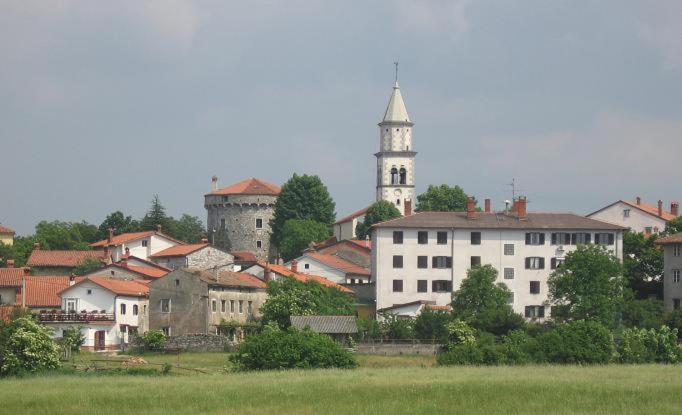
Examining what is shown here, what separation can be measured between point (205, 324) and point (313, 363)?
1182 inches

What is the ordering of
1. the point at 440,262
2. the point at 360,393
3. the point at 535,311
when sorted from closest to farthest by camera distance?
the point at 360,393 → the point at 535,311 → the point at 440,262

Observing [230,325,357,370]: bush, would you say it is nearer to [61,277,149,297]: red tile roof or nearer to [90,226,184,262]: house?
[61,277,149,297]: red tile roof

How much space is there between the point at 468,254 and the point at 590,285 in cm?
1332

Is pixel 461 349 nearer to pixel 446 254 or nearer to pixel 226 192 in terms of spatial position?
pixel 446 254

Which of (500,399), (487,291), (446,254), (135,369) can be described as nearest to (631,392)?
(500,399)

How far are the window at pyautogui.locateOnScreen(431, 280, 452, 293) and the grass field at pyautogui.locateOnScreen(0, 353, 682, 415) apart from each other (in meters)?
45.5

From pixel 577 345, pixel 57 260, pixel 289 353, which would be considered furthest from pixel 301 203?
pixel 289 353

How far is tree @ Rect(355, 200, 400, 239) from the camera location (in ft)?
496

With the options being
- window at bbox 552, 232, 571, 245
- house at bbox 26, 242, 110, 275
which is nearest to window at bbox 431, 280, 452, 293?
window at bbox 552, 232, 571, 245

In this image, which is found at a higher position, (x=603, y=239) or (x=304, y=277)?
(x=603, y=239)

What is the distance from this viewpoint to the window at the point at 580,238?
116 metres

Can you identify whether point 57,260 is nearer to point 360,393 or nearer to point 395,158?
point 395,158

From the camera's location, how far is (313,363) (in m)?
75.8

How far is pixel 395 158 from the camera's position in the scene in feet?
580
